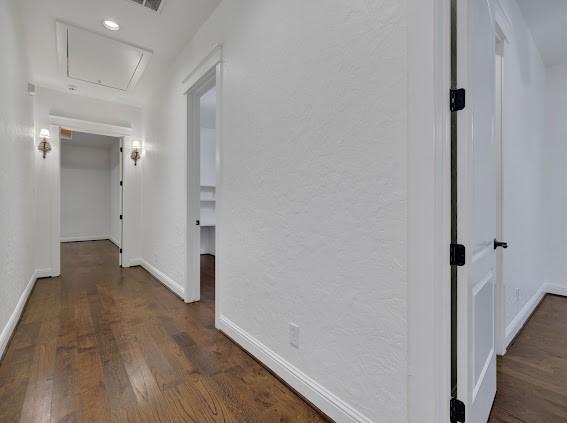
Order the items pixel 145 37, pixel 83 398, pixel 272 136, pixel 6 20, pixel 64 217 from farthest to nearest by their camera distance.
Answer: pixel 64 217 < pixel 145 37 < pixel 6 20 < pixel 272 136 < pixel 83 398

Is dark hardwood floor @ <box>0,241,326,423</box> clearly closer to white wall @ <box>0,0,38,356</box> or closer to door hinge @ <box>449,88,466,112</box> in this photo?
white wall @ <box>0,0,38,356</box>

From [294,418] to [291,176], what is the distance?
1.29m

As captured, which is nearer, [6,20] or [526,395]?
[526,395]

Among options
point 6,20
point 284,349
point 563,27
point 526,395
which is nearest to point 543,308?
point 526,395

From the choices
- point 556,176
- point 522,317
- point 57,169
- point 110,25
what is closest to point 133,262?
point 57,169

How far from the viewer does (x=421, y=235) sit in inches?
41.6

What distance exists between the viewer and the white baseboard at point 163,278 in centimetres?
329

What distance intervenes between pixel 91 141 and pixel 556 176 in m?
9.12

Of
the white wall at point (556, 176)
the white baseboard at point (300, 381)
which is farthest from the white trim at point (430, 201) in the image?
the white wall at point (556, 176)

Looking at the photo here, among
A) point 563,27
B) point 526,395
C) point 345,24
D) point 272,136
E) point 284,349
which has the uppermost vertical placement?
point 563,27

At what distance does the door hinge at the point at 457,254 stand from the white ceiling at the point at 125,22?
265cm

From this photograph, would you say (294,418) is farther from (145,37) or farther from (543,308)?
(145,37)

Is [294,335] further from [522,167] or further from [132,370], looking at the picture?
[522,167]

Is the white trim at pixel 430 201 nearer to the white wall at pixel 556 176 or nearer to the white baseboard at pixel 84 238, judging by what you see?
the white wall at pixel 556 176
